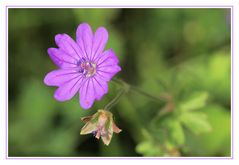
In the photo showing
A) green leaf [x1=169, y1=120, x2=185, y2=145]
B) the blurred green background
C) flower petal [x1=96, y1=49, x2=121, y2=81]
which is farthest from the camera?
the blurred green background

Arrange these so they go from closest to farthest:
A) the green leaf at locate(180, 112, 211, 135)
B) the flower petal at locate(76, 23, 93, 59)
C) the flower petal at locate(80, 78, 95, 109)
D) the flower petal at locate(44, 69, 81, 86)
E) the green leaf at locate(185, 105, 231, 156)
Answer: the flower petal at locate(80, 78, 95, 109)
the flower petal at locate(76, 23, 93, 59)
the flower petal at locate(44, 69, 81, 86)
the green leaf at locate(180, 112, 211, 135)
the green leaf at locate(185, 105, 231, 156)

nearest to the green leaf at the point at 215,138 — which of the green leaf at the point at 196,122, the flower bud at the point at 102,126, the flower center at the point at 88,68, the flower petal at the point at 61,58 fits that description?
the green leaf at the point at 196,122

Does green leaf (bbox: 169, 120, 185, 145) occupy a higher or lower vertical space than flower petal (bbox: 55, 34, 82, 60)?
lower

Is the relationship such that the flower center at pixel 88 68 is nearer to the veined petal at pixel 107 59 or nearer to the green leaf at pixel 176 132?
the veined petal at pixel 107 59

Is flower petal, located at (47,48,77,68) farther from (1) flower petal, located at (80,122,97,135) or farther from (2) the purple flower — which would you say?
(1) flower petal, located at (80,122,97,135)

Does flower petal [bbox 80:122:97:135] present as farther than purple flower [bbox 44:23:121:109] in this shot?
Yes

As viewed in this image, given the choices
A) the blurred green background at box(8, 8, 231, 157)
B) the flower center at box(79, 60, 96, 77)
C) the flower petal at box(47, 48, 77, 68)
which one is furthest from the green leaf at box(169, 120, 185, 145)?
the flower petal at box(47, 48, 77, 68)
